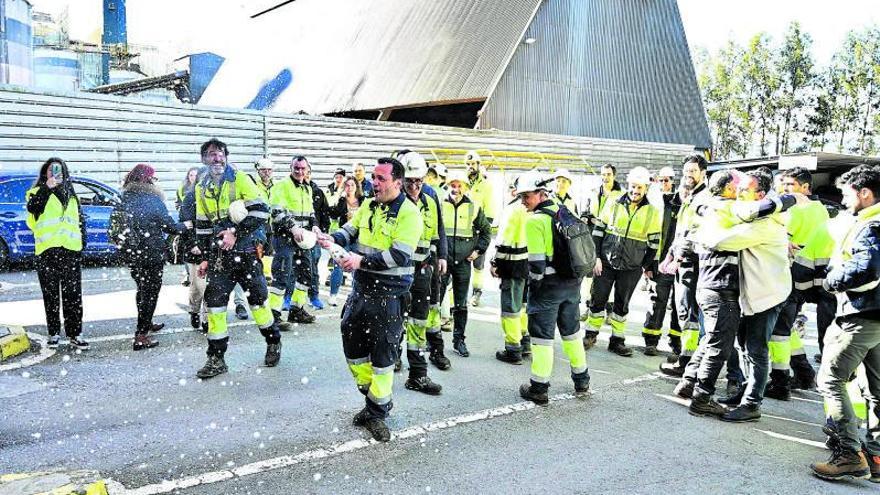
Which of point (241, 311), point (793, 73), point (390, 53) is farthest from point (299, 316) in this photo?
point (793, 73)

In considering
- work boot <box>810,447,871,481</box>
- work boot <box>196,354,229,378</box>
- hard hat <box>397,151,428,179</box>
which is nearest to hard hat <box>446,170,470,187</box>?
hard hat <box>397,151,428,179</box>

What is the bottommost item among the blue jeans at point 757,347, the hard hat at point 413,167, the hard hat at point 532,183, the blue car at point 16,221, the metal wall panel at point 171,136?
the blue jeans at point 757,347

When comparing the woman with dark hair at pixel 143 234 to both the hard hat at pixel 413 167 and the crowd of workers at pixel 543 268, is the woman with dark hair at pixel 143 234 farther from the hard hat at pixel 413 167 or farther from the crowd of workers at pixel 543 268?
the hard hat at pixel 413 167

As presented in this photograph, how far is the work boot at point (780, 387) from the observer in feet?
18.2

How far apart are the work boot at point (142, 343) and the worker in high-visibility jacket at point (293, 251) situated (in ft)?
4.55

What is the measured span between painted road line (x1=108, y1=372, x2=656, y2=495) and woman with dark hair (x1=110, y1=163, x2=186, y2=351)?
3.08m

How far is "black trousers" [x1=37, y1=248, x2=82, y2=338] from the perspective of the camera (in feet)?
19.2

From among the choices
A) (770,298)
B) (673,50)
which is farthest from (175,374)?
(673,50)

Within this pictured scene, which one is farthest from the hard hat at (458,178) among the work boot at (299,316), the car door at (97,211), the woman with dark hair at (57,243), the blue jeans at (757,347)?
the car door at (97,211)

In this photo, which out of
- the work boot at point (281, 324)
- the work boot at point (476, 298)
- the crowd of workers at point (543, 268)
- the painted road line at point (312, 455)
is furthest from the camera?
Result: the work boot at point (476, 298)

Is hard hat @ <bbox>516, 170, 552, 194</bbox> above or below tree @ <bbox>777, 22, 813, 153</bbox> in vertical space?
below

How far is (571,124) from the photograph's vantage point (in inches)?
950

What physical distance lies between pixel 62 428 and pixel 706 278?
514cm

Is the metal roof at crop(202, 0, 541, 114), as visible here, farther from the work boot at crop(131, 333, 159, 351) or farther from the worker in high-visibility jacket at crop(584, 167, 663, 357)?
the work boot at crop(131, 333, 159, 351)
